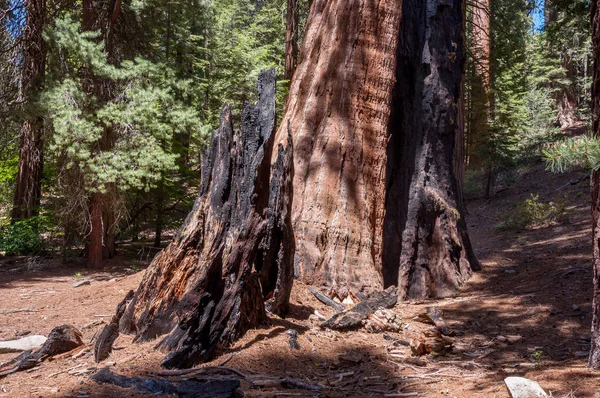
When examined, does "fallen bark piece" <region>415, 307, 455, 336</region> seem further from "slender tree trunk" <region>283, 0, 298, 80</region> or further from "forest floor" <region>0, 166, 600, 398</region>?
"slender tree trunk" <region>283, 0, 298, 80</region>

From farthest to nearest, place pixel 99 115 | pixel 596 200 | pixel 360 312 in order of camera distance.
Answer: pixel 99 115
pixel 360 312
pixel 596 200

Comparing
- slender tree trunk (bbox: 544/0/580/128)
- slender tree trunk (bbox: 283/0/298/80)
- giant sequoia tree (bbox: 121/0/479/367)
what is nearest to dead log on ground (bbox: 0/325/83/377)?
giant sequoia tree (bbox: 121/0/479/367)

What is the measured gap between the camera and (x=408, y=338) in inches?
207

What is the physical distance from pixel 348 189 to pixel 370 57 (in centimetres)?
192

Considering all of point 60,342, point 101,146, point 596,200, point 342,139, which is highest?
point 101,146

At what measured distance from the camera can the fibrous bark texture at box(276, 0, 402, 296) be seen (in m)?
6.48

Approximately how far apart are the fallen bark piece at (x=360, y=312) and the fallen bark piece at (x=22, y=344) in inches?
110

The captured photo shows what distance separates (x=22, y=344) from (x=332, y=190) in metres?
3.81

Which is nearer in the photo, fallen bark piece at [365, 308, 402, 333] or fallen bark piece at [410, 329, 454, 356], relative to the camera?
fallen bark piece at [410, 329, 454, 356]

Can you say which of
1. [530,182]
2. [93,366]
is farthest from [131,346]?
[530,182]

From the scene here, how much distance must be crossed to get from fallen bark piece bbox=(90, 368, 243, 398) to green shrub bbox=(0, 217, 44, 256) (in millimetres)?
10882

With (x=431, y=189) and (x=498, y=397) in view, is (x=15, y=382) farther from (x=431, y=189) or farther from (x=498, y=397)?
(x=431, y=189)

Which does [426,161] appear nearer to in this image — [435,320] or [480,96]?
[435,320]

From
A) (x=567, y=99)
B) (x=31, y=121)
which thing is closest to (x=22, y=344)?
(x=31, y=121)
